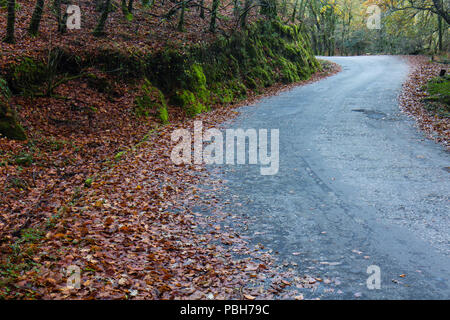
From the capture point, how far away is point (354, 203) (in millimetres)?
7707

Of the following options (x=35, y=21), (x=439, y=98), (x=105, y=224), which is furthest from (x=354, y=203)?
(x=35, y=21)

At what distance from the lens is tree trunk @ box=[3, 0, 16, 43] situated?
12.2 m

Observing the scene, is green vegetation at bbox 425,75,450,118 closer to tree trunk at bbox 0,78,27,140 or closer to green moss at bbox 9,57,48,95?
tree trunk at bbox 0,78,27,140

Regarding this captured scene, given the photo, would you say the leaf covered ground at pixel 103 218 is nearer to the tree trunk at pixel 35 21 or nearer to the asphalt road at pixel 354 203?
the tree trunk at pixel 35 21

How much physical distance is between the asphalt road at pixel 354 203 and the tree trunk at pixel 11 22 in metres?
8.92

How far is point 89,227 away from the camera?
251 inches

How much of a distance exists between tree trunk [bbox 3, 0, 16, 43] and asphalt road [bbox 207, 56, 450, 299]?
29.3 feet

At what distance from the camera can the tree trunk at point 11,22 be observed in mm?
12155

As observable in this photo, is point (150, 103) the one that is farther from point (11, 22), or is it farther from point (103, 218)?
point (103, 218)

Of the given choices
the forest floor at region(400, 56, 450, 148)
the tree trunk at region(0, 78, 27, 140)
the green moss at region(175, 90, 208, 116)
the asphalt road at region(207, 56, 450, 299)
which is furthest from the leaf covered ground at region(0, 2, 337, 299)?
the forest floor at region(400, 56, 450, 148)
